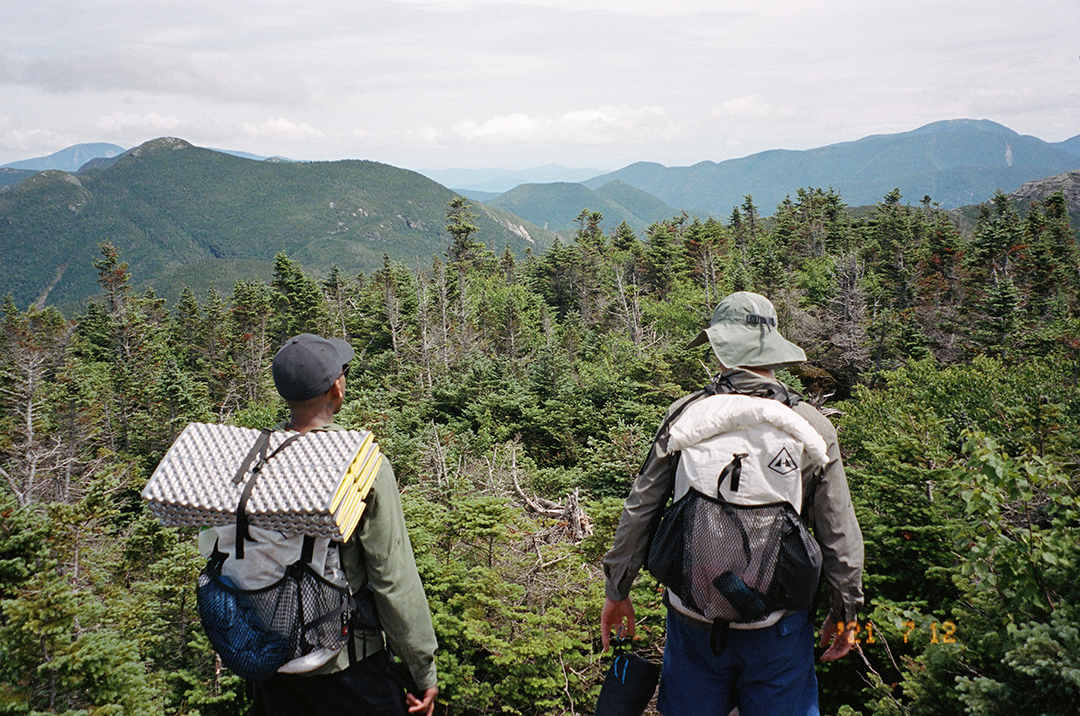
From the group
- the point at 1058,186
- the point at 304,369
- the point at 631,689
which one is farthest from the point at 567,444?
the point at 1058,186

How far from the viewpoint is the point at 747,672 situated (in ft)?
7.58

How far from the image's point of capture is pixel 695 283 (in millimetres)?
39750

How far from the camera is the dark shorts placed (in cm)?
235

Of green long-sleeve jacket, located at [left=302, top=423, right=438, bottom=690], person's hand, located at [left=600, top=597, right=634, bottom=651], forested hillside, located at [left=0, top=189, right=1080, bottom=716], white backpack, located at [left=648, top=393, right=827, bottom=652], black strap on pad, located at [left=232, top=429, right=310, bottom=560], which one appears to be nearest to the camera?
black strap on pad, located at [left=232, top=429, right=310, bottom=560]

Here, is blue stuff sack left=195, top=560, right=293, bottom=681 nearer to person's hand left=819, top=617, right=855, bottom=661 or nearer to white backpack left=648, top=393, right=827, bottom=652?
white backpack left=648, top=393, right=827, bottom=652

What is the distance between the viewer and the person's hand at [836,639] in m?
2.47

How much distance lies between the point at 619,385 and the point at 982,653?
53.4 ft

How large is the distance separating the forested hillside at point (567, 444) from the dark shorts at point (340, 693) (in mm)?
1200

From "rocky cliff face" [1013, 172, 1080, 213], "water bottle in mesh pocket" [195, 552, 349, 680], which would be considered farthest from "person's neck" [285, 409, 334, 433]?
"rocky cliff face" [1013, 172, 1080, 213]

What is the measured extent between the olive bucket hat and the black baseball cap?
4.87 feet

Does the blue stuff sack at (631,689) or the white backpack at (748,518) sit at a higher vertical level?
the white backpack at (748,518)

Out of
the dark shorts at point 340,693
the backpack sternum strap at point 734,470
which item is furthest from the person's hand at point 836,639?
the dark shorts at point 340,693

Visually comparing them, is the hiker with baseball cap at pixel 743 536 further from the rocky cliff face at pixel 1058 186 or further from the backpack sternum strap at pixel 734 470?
the rocky cliff face at pixel 1058 186

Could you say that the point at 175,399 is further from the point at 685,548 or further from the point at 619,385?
the point at 685,548
